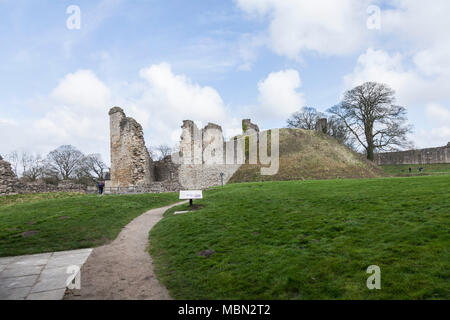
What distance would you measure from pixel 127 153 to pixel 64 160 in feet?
111

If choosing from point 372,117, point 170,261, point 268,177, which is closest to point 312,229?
point 170,261

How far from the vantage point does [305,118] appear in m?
55.4

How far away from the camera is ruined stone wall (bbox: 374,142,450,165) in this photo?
1635 inches

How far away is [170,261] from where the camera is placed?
655 cm

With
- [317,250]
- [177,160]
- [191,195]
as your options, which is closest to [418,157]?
[177,160]

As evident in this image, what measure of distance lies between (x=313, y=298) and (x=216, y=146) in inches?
1177

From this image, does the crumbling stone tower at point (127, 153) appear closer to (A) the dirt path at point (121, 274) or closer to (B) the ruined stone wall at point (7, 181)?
(B) the ruined stone wall at point (7, 181)

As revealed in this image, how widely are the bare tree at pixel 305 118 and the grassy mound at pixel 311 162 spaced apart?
17.7 m

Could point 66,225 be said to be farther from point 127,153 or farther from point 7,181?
point 7,181

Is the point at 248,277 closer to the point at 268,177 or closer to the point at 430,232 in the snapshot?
the point at 430,232

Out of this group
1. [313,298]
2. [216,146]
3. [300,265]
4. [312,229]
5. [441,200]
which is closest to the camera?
[313,298]

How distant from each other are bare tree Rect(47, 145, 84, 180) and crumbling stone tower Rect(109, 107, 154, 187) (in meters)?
29.9

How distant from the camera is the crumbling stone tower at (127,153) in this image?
2405 cm

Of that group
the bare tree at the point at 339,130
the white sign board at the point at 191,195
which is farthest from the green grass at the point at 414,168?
the white sign board at the point at 191,195
